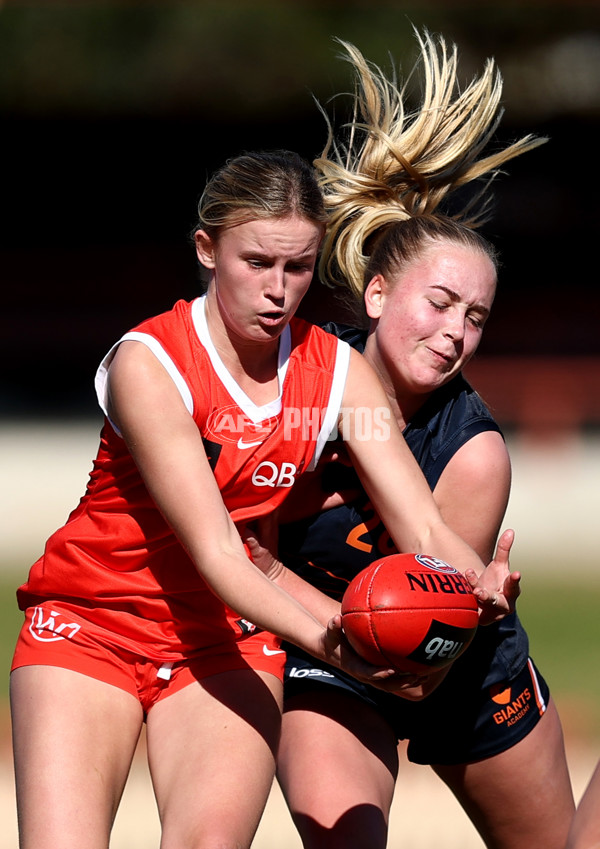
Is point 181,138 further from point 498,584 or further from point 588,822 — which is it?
point 588,822

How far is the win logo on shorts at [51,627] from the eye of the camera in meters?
2.98

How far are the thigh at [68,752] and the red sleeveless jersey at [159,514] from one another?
0.19m

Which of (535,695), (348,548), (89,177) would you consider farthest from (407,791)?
(89,177)

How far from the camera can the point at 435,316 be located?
3289 millimetres

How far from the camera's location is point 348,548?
3.45m

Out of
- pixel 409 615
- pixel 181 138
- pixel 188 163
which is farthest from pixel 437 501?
pixel 188 163

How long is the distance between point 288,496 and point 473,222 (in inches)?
46.3

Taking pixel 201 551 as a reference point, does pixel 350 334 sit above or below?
above

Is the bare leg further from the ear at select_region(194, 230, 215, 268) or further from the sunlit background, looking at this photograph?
the sunlit background

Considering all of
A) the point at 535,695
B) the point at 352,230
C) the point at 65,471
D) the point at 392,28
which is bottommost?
the point at 65,471

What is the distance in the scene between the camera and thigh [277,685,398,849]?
10.4ft

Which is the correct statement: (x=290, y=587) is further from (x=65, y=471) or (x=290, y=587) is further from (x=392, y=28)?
(x=392, y=28)

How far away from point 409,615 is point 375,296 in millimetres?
1118

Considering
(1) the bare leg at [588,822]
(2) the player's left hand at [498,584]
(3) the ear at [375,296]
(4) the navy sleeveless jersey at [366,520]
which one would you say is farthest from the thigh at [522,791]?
(3) the ear at [375,296]
